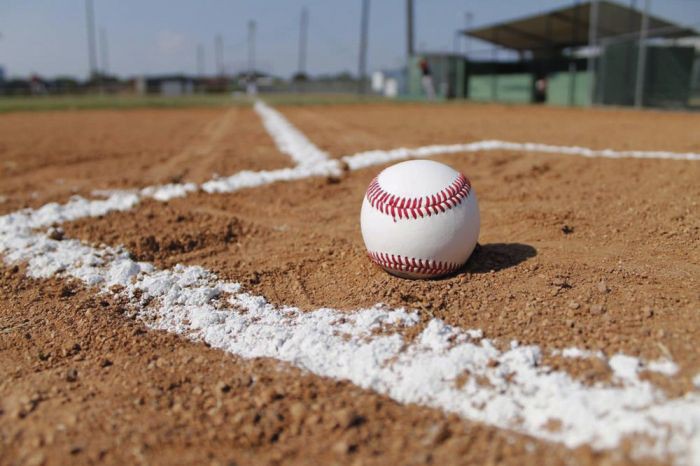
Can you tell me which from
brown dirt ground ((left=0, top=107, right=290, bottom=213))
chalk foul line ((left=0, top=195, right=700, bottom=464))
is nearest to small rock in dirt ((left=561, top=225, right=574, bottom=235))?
chalk foul line ((left=0, top=195, right=700, bottom=464))

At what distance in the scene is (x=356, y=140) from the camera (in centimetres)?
861

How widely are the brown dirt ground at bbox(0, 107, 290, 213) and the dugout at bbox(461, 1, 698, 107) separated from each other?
12078 mm

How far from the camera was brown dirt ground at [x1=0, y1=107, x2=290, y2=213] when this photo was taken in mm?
5727

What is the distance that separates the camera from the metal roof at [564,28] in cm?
2108

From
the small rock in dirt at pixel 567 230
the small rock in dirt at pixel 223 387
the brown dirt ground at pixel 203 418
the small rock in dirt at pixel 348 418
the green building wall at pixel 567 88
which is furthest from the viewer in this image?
the green building wall at pixel 567 88

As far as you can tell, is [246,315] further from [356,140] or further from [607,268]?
[356,140]

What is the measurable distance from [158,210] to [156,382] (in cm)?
283

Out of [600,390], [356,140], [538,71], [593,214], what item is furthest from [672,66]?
[600,390]

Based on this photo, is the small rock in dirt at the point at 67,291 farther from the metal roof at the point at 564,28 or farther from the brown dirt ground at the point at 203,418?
the metal roof at the point at 564,28

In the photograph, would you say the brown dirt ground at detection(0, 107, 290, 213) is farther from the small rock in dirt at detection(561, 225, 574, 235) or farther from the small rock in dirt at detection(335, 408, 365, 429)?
the small rock in dirt at detection(335, 408, 365, 429)

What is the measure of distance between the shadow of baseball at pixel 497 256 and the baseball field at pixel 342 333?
0.02 metres

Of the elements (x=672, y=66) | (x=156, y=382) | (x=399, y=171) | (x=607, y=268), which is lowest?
(x=156, y=382)

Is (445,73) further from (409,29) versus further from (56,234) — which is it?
(56,234)

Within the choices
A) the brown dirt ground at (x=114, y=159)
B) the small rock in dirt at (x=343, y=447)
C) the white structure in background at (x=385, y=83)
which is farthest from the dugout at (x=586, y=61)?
the small rock in dirt at (x=343, y=447)
